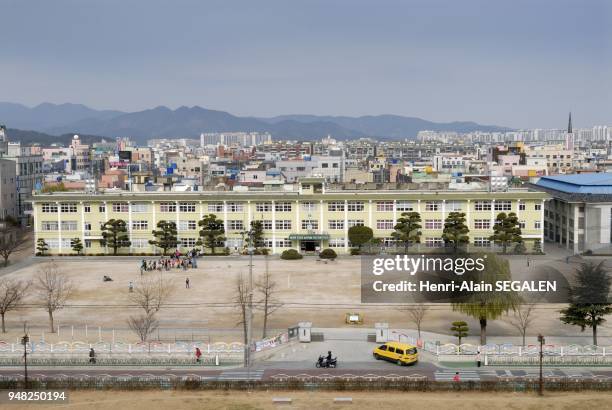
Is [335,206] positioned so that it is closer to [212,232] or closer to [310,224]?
[310,224]

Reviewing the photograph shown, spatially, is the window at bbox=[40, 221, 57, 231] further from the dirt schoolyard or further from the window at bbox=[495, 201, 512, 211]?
the window at bbox=[495, 201, 512, 211]

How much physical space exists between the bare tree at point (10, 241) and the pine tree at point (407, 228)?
2896 cm

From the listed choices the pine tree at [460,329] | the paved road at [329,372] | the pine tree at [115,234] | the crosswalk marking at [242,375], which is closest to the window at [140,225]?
the pine tree at [115,234]

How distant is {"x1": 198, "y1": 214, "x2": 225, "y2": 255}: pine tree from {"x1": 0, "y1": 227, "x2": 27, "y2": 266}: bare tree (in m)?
14.3

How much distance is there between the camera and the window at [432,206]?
55531 mm

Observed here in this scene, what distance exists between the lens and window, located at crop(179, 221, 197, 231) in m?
56.7

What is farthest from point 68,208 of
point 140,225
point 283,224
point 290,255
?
point 290,255

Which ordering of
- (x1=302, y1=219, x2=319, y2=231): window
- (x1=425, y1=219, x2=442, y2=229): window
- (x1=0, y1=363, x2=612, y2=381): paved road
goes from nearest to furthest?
(x1=0, y1=363, x2=612, y2=381): paved road, (x1=425, y1=219, x2=442, y2=229): window, (x1=302, y1=219, x2=319, y2=231): window

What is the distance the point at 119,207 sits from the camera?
57188mm

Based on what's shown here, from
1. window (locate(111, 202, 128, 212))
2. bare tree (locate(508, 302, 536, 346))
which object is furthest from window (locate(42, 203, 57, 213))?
bare tree (locate(508, 302, 536, 346))

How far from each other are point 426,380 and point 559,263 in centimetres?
2729

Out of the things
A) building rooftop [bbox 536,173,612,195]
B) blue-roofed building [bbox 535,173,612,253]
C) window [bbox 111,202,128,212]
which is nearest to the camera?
blue-roofed building [bbox 535,173,612,253]

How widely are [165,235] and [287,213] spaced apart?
383 inches

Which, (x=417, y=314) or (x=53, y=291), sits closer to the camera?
(x=417, y=314)
